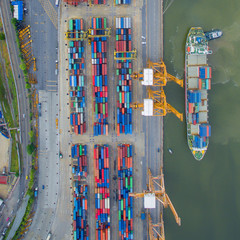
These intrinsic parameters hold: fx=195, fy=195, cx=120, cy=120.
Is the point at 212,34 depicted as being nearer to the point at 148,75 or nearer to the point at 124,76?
the point at 148,75

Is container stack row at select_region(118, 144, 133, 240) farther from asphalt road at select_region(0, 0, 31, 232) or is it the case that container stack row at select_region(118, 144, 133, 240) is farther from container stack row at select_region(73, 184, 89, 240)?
asphalt road at select_region(0, 0, 31, 232)

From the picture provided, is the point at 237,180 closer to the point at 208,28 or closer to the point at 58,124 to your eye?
the point at 208,28

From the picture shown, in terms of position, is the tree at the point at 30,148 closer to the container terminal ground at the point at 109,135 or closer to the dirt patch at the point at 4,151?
the container terminal ground at the point at 109,135

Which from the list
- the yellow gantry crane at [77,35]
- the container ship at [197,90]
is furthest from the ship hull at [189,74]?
the yellow gantry crane at [77,35]

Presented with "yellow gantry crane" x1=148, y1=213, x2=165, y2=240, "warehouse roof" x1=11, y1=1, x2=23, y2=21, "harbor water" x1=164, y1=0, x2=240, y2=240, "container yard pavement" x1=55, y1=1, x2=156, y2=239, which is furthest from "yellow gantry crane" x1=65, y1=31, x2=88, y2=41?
"yellow gantry crane" x1=148, y1=213, x2=165, y2=240

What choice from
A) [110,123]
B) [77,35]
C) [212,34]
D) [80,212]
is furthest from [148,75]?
[80,212]

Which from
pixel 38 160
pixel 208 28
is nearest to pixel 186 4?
pixel 208 28
